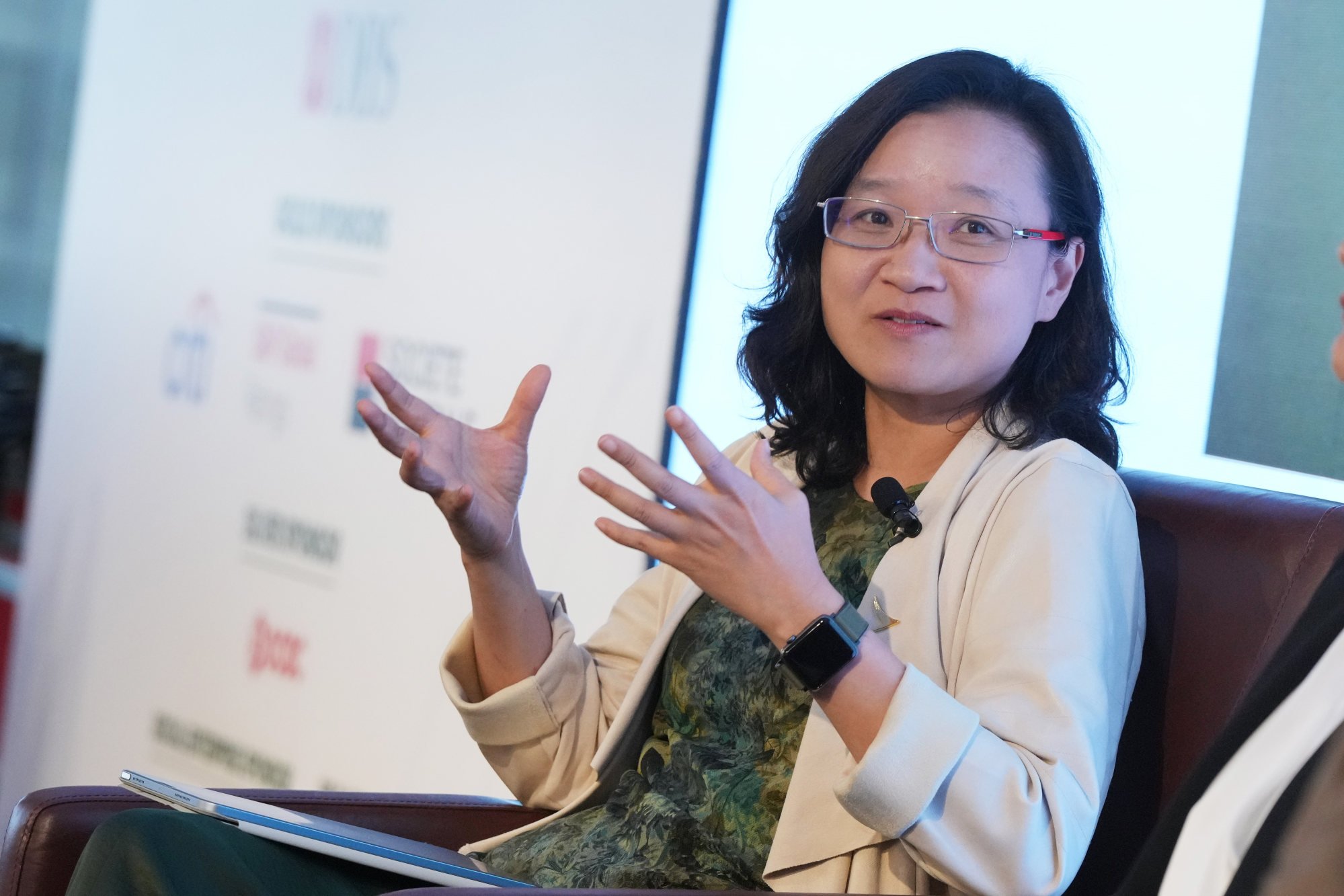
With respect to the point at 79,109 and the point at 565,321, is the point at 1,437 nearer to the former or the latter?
the point at 79,109

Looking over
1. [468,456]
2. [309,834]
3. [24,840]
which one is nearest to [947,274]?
[468,456]

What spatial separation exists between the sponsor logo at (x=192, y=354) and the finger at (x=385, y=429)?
245 centimetres

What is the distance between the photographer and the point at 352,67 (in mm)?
3416

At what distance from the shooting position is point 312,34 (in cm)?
356

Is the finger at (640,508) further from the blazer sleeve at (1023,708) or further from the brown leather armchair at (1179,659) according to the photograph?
the brown leather armchair at (1179,659)

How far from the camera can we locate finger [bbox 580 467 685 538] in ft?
4.03

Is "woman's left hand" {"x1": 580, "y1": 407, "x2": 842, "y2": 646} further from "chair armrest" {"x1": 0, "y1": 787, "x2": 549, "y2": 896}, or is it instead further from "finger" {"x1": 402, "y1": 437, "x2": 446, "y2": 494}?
"chair armrest" {"x1": 0, "y1": 787, "x2": 549, "y2": 896}

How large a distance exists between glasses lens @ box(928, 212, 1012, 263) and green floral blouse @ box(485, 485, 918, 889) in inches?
11.3

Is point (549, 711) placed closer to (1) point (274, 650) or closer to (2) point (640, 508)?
(2) point (640, 508)

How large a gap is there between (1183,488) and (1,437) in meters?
3.95

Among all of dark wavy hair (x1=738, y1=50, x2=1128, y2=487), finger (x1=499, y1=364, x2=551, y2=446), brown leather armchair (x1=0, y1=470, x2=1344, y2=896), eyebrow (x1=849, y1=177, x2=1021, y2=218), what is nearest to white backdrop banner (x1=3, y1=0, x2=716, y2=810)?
dark wavy hair (x1=738, y1=50, x2=1128, y2=487)

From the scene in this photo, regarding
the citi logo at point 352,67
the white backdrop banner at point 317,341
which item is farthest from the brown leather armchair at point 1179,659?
the citi logo at point 352,67

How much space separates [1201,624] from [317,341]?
2502mm

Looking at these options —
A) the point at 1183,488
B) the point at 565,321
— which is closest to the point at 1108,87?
the point at 1183,488
